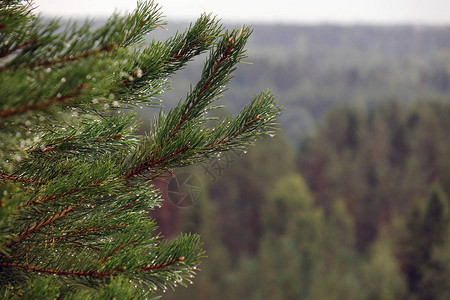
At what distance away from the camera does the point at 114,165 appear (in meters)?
2.06

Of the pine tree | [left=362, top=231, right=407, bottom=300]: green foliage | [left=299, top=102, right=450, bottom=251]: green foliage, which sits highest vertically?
[left=299, top=102, right=450, bottom=251]: green foliage

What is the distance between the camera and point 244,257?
3250 cm

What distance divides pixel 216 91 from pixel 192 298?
76.9 feet

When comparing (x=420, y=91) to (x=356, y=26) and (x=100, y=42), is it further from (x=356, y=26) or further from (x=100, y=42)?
(x=100, y=42)

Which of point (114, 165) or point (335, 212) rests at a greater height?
point (335, 212)

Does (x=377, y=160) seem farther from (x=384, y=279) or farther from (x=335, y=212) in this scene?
(x=384, y=279)

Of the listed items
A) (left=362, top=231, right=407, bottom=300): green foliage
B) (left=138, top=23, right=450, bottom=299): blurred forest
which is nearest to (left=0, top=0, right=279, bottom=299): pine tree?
(left=138, top=23, right=450, bottom=299): blurred forest

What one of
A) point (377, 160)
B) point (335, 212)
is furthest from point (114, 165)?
point (377, 160)

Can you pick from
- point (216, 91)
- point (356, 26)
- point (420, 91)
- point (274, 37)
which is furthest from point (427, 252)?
point (356, 26)

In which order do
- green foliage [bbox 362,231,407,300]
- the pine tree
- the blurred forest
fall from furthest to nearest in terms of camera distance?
the blurred forest
green foliage [bbox 362,231,407,300]
the pine tree

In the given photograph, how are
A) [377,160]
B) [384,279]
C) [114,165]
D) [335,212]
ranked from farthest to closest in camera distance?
1. [377,160]
2. [335,212]
3. [384,279]
4. [114,165]

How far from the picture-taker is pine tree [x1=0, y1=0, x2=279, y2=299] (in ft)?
6.09

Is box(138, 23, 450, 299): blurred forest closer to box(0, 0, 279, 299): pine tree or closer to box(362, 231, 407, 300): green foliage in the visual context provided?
box(362, 231, 407, 300): green foliage

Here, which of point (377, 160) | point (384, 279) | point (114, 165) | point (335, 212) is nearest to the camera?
point (114, 165)
